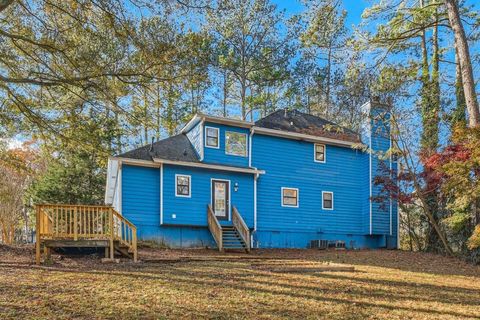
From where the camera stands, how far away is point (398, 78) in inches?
616

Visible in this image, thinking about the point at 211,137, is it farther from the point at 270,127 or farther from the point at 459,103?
the point at 459,103

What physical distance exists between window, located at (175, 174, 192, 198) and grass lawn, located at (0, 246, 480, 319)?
5.76 metres

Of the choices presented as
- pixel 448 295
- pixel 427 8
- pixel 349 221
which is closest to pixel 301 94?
pixel 349 221

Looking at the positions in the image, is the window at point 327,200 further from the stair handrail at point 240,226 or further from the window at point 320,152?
the stair handrail at point 240,226

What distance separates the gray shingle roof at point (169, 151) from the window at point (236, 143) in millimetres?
1476

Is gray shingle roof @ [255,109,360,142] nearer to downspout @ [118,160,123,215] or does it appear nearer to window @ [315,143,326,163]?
window @ [315,143,326,163]

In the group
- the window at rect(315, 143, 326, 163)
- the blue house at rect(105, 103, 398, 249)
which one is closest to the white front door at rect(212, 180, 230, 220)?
the blue house at rect(105, 103, 398, 249)

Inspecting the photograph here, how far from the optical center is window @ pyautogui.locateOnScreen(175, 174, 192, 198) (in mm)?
15367

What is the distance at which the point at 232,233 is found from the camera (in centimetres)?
1527

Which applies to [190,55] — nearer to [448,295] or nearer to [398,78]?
[448,295]

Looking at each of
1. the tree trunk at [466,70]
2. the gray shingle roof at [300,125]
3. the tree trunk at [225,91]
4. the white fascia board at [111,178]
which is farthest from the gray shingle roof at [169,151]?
the tree trunk at [466,70]

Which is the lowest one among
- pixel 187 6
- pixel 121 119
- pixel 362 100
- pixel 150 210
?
pixel 150 210

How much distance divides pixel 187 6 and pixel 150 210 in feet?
30.6

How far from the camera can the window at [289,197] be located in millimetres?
17609
